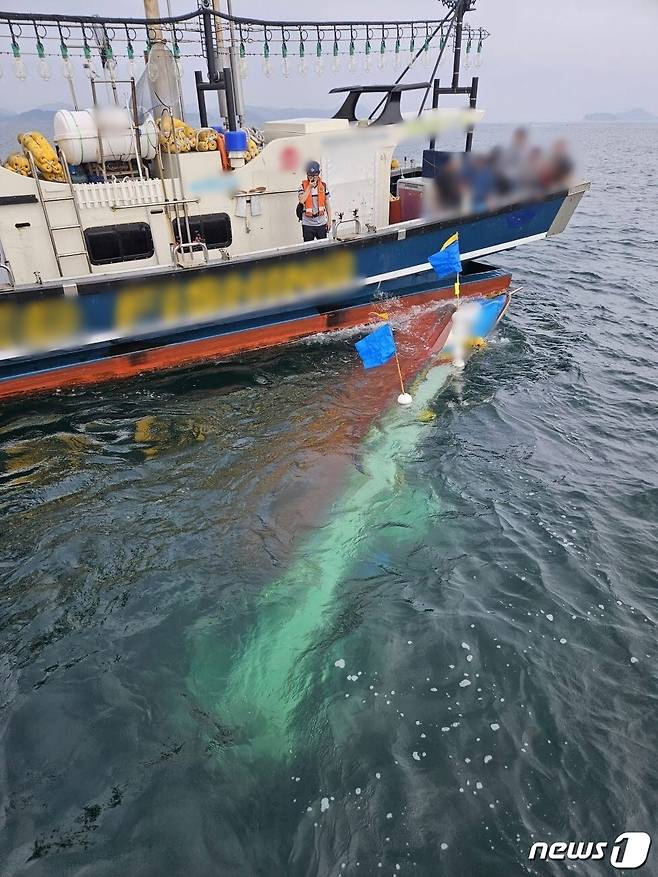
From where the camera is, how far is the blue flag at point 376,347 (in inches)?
355

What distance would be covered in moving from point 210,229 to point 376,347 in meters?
3.87

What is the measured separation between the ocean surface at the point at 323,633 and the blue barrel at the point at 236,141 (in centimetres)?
434

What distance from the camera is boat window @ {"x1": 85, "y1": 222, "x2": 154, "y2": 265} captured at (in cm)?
952

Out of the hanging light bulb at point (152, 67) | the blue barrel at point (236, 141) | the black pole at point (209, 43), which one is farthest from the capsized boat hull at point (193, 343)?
the hanging light bulb at point (152, 67)

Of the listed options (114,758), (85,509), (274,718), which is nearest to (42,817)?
(114,758)

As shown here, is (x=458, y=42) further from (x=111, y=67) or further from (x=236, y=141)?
(x=111, y=67)

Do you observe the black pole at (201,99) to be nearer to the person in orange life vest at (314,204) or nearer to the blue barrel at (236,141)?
the blue barrel at (236,141)

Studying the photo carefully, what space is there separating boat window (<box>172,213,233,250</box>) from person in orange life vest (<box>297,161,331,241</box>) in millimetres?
1394

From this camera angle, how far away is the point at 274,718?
447 cm

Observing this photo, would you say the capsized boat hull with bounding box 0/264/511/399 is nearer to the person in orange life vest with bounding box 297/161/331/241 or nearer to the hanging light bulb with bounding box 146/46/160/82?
the person in orange life vest with bounding box 297/161/331/241

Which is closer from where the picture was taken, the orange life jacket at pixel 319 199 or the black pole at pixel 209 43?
the black pole at pixel 209 43

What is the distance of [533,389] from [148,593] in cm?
707

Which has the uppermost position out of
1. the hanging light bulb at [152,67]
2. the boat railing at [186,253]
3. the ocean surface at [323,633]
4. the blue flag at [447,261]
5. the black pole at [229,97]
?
the hanging light bulb at [152,67]

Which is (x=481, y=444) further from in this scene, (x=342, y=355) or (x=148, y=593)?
(x=148, y=593)
